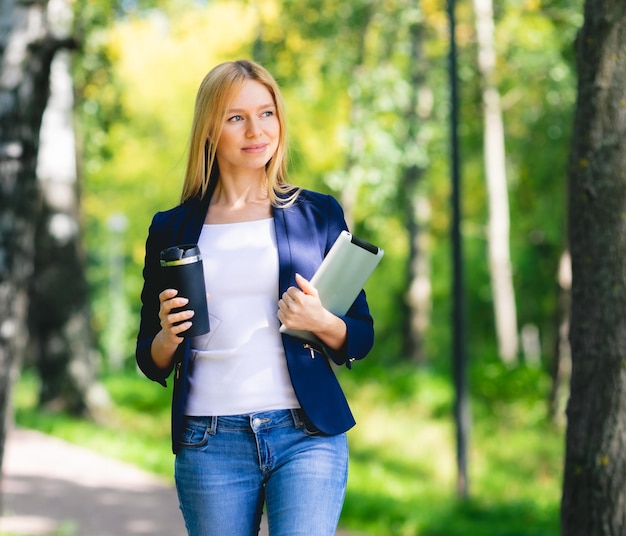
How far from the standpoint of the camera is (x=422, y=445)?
45.8 ft

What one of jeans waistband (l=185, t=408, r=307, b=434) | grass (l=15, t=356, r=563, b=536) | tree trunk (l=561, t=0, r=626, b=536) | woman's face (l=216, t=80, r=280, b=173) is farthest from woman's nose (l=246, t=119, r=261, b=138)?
grass (l=15, t=356, r=563, b=536)

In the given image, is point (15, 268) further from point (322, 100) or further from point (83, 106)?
point (322, 100)

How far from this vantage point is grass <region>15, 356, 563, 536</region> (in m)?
8.58

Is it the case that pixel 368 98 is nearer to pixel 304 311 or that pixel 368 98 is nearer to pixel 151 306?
pixel 151 306

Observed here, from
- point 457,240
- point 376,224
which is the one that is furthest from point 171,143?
point 457,240

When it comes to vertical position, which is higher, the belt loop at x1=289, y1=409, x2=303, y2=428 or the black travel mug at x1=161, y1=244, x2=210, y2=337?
the black travel mug at x1=161, y1=244, x2=210, y2=337

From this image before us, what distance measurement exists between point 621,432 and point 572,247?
2.31 ft

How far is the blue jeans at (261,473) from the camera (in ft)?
9.14

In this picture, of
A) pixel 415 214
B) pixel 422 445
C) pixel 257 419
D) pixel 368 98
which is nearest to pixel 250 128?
pixel 257 419

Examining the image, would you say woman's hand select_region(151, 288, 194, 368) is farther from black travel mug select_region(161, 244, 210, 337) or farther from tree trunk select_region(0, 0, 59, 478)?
tree trunk select_region(0, 0, 59, 478)

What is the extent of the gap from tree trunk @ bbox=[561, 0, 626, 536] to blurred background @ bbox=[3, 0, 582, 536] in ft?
13.4

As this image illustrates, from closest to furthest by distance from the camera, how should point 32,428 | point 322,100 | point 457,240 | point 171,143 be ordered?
point 457,240 < point 32,428 < point 322,100 < point 171,143

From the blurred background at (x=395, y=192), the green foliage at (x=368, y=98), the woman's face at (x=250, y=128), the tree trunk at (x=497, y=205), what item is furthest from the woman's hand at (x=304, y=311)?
the tree trunk at (x=497, y=205)

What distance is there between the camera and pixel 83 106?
1521 cm
